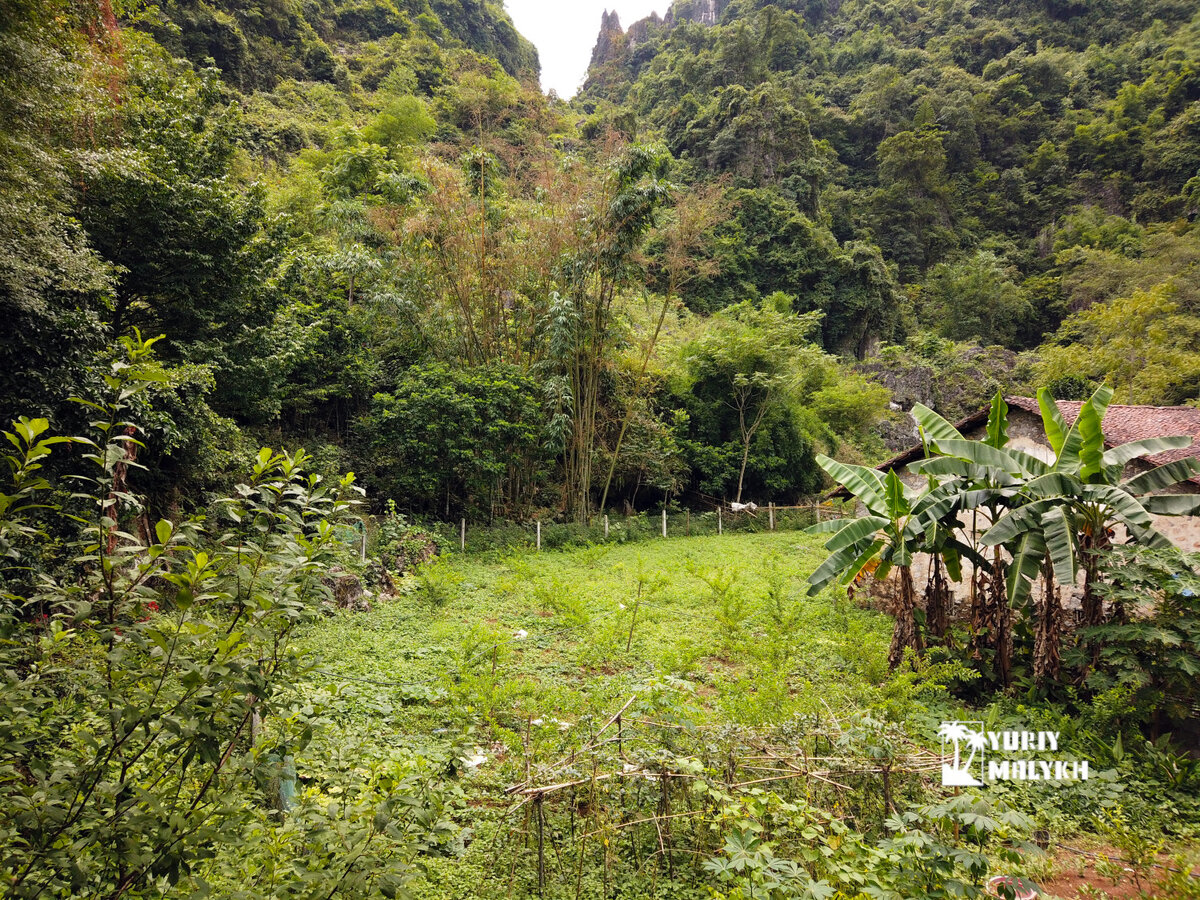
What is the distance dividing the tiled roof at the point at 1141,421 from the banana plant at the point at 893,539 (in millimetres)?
2803

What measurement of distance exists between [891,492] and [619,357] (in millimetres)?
10441

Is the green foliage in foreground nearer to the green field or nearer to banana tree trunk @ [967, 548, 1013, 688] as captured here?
the green field

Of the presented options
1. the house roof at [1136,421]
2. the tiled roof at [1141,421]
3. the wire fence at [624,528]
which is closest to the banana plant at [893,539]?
the house roof at [1136,421]

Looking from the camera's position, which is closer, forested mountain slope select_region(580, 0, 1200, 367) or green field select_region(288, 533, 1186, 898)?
green field select_region(288, 533, 1186, 898)

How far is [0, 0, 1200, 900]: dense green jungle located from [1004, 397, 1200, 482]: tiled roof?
2.03 feet

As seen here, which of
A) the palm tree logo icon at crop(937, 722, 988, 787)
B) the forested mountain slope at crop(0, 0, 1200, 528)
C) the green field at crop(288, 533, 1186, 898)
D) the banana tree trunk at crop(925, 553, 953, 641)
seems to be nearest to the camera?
the green field at crop(288, 533, 1186, 898)

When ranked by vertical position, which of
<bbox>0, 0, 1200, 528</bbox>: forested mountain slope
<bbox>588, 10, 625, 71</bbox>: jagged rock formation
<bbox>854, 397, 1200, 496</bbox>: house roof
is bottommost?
<bbox>854, 397, 1200, 496</bbox>: house roof

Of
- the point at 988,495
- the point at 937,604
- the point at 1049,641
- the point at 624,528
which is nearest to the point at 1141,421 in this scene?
the point at 988,495

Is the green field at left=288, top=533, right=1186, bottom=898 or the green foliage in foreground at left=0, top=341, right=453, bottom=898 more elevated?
the green foliage in foreground at left=0, top=341, right=453, bottom=898

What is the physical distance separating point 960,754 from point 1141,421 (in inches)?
284

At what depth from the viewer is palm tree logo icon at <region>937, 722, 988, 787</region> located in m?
3.25

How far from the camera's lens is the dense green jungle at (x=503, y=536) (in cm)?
179

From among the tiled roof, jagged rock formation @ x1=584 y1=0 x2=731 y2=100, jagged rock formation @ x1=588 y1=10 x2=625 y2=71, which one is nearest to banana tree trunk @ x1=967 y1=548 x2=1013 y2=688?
the tiled roof

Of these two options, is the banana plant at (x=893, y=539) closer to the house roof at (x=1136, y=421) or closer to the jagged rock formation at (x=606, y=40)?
the house roof at (x=1136, y=421)
